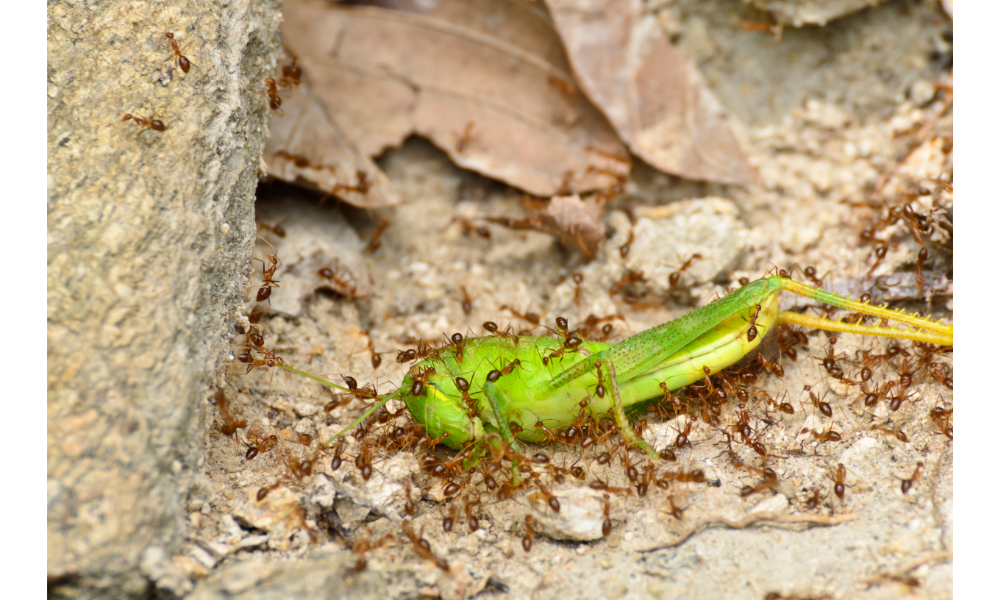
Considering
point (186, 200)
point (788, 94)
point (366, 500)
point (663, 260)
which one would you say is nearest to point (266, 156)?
point (186, 200)

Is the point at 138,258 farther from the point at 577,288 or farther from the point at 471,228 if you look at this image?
the point at 577,288

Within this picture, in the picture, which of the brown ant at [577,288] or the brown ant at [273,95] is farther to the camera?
the brown ant at [577,288]

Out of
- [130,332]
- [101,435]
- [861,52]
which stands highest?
[861,52]

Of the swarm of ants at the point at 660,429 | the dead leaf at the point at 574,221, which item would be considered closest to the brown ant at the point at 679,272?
the dead leaf at the point at 574,221

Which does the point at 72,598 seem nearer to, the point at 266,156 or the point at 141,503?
the point at 141,503

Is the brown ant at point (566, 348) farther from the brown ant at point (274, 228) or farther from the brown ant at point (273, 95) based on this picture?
the brown ant at point (273, 95)

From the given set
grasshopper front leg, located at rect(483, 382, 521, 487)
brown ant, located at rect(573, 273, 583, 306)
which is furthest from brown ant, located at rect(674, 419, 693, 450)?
brown ant, located at rect(573, 273, 583, 306)
